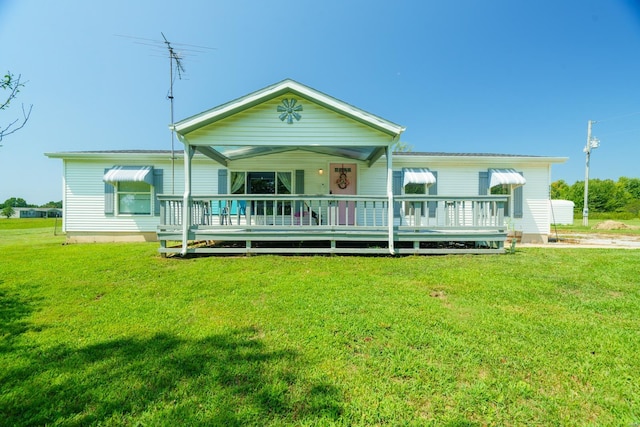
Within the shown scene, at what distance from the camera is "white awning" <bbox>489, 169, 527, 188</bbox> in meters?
8.21

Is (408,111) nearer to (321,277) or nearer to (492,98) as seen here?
(492,98)

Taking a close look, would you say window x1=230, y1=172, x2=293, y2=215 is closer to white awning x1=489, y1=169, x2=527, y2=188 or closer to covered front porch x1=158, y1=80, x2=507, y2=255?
covered front porch x1=158, y1=80, x2=507, y2=255

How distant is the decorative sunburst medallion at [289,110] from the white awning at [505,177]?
683 cm

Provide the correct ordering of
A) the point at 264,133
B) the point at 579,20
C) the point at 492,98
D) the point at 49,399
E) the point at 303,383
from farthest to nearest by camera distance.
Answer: the point at 492,98 < the point at 579,20 < the point at 264,133 < the point at 303,383 < the point at 49,399

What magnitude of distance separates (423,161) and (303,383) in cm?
838

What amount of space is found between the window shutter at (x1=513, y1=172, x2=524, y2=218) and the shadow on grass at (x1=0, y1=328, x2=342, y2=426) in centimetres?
961

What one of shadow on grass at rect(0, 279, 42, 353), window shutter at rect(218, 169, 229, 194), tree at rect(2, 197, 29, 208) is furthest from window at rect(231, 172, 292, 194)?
tree at rect(2, 197, 29, 208)

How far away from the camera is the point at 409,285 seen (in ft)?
12.5

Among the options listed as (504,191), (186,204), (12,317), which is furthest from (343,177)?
(12,317)

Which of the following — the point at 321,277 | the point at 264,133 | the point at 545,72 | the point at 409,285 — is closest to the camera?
the point at 409,285

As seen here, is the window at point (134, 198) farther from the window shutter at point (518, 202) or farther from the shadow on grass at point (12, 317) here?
the window shutter at point (518, 202)

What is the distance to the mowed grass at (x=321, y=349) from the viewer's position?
1533 mm

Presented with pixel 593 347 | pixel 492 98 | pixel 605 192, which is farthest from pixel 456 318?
pixel 605 192

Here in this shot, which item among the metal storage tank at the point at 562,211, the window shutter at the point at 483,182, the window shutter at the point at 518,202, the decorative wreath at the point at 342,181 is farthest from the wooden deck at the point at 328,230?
the metal storage tank at the point at 562,211
